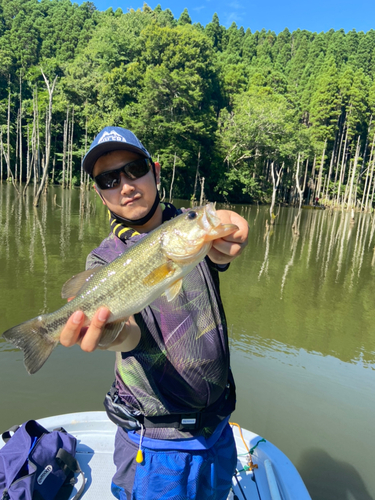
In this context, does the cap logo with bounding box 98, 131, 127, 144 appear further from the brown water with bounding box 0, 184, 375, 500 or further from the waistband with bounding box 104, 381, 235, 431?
the brown water with bounding box 0, 184, 375, 500

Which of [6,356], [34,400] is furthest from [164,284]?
[6,356]

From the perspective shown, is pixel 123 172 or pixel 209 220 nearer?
pixel 209 220

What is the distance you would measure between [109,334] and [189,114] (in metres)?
49.3

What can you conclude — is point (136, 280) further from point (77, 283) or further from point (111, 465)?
point (111, 465)

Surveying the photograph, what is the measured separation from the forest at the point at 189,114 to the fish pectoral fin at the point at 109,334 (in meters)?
38.8

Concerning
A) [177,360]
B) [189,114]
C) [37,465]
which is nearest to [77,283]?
[177,360]

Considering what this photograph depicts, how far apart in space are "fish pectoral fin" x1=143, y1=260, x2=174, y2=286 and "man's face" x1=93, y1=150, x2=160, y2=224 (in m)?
0.68

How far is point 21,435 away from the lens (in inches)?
118

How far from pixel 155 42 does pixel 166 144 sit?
17220mm


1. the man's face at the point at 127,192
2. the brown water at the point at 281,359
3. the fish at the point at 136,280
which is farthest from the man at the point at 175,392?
the brown water at the point at 281,359

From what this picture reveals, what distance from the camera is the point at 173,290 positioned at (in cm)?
213

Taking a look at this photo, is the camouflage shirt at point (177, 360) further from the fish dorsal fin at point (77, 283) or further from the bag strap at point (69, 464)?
the bag strap at point (69, 464)

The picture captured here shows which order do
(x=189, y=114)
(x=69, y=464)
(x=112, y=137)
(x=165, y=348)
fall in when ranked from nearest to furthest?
(x=165, y=348)
(x=112, y=137)
(x=69, y=464)
(x=189, y=114)

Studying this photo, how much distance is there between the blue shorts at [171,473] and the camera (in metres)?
2.09
